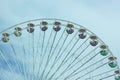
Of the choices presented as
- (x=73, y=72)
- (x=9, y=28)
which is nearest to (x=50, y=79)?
(x=73, y=72)

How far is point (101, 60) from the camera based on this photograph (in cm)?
3127

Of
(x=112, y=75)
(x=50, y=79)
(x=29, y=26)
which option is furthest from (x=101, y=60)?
(x=29, y=26)

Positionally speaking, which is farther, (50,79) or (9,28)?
(9,28)

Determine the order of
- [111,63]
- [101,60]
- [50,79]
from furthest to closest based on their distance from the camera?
[111,63]
[101,60]
[50,79]

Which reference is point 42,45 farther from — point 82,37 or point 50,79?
point 82,37

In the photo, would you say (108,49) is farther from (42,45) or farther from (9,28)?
(9,28)

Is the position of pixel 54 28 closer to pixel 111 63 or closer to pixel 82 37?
pixel 82 37

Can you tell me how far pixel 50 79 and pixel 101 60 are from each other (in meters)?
6.12

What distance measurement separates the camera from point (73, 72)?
97.8ft

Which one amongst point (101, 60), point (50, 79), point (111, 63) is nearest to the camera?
point (50, 79)

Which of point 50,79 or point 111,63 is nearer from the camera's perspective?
point 50,79

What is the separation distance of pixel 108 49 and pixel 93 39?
2.05 m

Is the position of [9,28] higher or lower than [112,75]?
higher

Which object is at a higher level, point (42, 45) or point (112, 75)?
point (42, 45)
